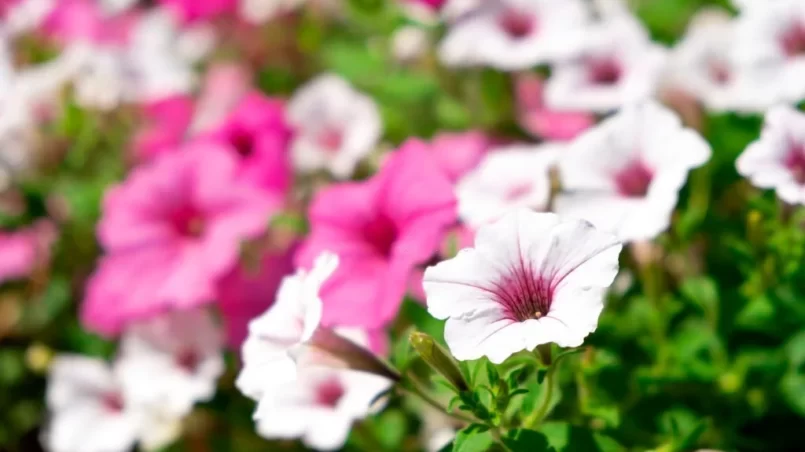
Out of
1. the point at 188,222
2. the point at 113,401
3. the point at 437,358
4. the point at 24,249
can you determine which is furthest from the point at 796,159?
the point at 24,249

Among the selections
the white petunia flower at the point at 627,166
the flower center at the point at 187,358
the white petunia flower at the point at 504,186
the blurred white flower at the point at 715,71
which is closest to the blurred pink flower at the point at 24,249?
the flower center at the point at 187,358

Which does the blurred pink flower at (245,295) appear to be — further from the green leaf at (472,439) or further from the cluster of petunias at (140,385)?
the green leaf at (472,439)

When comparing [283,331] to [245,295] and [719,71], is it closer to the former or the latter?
[245,295]

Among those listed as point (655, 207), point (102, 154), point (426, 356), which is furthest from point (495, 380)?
point (102, 154)

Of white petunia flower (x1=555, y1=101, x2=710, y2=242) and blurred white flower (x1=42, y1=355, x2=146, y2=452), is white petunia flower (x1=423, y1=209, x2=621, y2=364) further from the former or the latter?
blurred white flower (x1=42, y1=355, x2=146, y2=452)

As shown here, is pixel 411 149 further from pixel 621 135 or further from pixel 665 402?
pixel 665 402

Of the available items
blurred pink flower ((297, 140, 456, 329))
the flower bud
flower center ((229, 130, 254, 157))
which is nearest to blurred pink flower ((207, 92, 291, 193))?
flower center ((229, 130, 254, 157))
